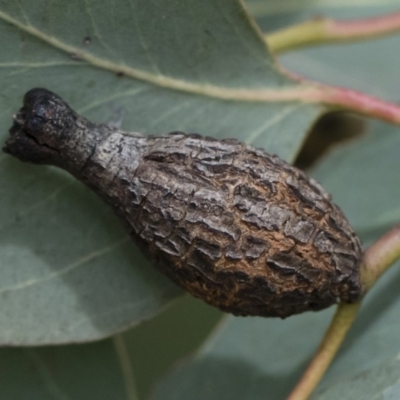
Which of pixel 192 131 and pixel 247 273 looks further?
pixel 192 131

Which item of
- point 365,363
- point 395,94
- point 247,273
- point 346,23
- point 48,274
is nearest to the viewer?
point 247,273

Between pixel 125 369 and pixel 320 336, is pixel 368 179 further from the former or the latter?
pixel 125 369

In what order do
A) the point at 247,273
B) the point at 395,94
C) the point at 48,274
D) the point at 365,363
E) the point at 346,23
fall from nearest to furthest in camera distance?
the point at 247,273
the point at 48,274
the point at 365,363
the point at 346,23
the point at 395,94

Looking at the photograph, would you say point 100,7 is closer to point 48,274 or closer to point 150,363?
point 48,274

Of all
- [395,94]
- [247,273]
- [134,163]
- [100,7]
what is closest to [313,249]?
[247,273]

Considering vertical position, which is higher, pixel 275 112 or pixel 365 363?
pixel 275 112

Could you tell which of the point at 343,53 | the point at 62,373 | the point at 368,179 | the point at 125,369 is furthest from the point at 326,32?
the point at 62,373

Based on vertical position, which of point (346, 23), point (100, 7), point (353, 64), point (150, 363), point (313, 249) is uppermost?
point (100, 7)
